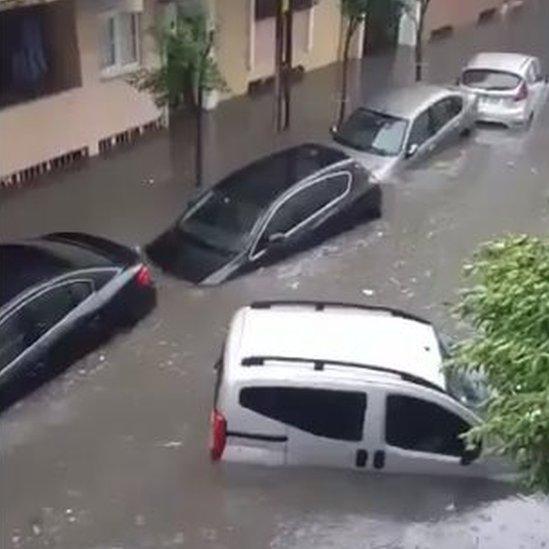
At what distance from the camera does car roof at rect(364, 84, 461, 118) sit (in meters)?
19.1

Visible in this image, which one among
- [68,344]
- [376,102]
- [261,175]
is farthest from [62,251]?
[376,102]

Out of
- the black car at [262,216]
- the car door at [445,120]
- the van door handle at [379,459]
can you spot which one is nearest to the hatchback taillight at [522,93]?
the car door at [445,120]

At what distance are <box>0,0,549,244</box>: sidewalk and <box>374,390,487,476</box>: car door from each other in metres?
6.40

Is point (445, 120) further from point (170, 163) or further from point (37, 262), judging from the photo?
point (37, 262)

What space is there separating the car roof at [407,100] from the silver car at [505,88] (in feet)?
6.37

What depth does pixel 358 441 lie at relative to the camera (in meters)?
10.8

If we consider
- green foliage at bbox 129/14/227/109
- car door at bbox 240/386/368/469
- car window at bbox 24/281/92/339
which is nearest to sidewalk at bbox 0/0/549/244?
green foliage at bbox 129/14/227/109

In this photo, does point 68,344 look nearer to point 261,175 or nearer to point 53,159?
point 261,175

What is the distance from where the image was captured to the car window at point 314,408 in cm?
1057

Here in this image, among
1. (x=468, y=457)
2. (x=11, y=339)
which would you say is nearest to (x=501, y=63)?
(x=468, y=457)

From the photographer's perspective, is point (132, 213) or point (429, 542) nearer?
point (429, 542)

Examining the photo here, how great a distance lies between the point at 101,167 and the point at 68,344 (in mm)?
6989

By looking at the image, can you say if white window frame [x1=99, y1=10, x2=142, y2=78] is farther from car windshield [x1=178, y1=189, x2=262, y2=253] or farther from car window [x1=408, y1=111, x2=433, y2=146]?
car windshield [x1=178, y1=189, x2=262, y2=253]

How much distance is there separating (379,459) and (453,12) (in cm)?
2040
